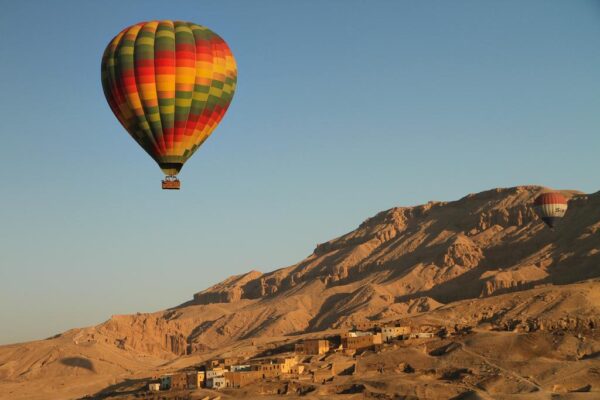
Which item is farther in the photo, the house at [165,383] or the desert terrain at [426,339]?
the house at [165,383]

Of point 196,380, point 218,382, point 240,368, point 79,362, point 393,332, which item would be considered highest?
point 79,362

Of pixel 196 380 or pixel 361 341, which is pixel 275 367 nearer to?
pixel 196 380

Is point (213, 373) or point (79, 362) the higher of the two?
point (79, 362)

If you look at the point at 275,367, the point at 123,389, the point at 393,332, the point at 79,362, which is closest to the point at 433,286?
the point at 79,362

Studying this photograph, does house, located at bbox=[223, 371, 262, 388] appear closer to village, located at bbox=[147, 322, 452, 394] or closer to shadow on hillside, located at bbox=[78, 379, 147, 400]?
village, located at bbox=[147, 322, 452, 394]

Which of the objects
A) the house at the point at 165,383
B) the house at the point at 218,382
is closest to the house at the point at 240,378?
the house at the point at 218,382

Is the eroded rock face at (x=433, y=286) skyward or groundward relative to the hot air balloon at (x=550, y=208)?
groundward

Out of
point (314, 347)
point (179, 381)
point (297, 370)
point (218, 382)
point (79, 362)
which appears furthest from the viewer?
point (79, 362)

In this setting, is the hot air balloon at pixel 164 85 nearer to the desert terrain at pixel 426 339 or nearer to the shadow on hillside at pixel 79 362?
the desert terrain at pixel 426 339
